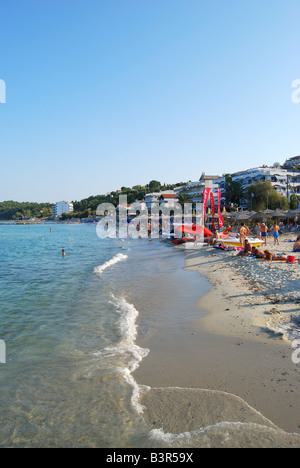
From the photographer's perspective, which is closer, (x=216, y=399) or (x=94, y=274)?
(x=216, y=399)

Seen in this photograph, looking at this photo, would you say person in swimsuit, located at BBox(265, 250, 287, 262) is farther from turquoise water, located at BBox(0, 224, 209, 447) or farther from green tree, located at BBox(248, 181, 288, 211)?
green tree, located at BBox(248, 181, 288, 211)

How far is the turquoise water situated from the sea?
17 millimetres

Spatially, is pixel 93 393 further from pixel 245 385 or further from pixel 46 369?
pixel 245 385

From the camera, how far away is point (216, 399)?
199 inches

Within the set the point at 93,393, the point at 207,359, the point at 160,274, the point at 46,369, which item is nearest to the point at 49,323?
the point at 46,369

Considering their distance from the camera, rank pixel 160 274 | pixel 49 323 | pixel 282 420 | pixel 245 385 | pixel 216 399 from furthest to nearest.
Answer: pixel 160 274 → pixel 49 323 → pixel 245 385 → pixel 216 399 → pixel 282 420

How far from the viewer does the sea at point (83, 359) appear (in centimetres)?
450

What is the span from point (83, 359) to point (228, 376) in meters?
3.34

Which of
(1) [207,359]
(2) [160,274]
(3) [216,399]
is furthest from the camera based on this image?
(2) [160,274]

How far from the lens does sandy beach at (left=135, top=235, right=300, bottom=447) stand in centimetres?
431
